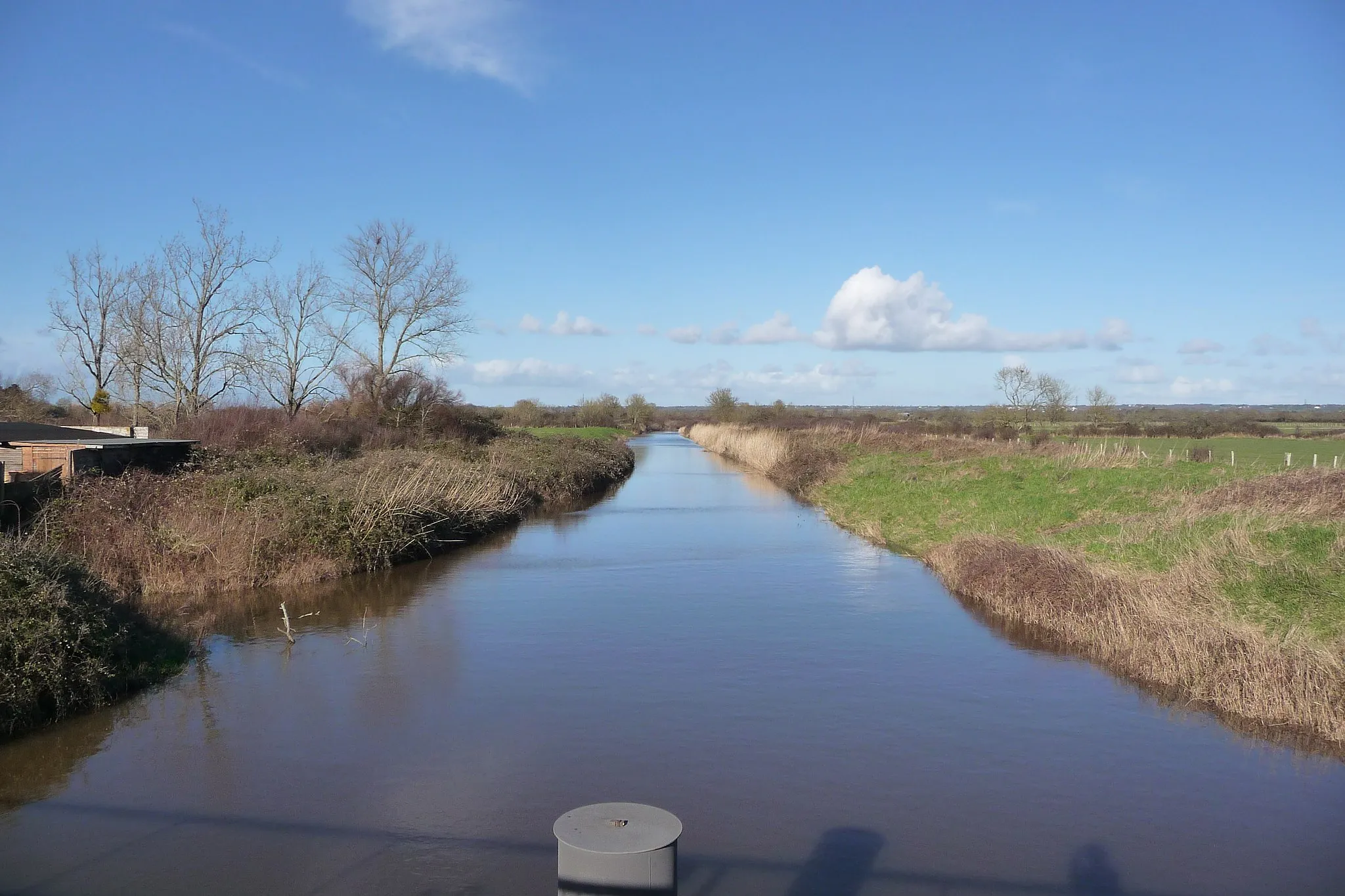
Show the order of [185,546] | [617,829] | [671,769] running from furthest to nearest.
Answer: [185,546] → [671,769] → [617,829]

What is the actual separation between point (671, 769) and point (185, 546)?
1080 centimetres

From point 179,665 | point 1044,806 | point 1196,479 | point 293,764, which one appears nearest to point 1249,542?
point 1044,806

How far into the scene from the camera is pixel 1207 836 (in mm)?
7578

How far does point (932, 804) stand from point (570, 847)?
16.8 ft

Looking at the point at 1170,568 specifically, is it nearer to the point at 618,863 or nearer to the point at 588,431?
the point at 618,863

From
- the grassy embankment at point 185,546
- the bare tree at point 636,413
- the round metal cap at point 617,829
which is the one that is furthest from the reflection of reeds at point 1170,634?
the bare tree at point 636,413

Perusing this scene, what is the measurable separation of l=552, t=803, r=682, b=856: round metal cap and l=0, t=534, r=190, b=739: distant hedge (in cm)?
724

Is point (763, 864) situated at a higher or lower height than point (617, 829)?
lower

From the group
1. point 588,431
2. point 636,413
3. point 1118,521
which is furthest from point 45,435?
point 636,413

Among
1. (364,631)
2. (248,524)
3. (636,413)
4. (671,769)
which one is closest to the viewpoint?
(671,769)

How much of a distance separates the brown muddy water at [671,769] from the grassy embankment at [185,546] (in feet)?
2.06

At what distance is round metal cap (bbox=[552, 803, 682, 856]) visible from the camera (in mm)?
3898

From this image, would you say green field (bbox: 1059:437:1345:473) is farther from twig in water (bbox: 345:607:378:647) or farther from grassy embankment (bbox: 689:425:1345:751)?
twig in water (bbox: 345:607:378:647)

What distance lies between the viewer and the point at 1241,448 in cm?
4753
